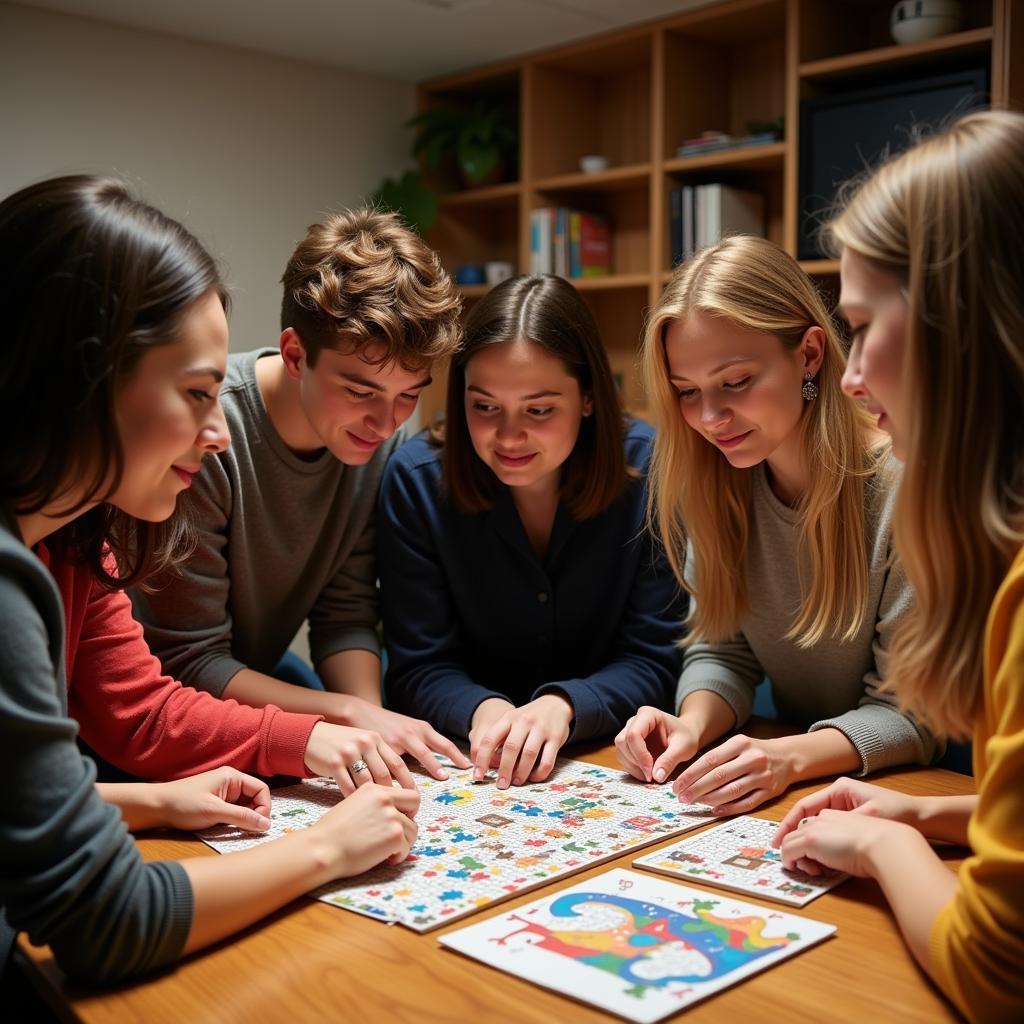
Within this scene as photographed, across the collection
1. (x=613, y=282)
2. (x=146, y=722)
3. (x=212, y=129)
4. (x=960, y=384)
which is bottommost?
(x=146, y=722)

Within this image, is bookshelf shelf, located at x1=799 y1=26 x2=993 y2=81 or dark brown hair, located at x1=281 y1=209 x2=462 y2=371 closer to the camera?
dark brown hair, located at x1=281 y1=209 x2=462 y2=371

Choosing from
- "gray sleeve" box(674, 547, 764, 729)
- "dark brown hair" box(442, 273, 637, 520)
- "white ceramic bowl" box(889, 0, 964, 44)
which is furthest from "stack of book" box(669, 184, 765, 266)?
"gray sleeve" box(674, 547, 764, 729)

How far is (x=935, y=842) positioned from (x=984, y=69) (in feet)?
8.44

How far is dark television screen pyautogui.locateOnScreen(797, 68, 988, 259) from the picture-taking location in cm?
316

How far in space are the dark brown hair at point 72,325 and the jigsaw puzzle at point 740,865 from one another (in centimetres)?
68

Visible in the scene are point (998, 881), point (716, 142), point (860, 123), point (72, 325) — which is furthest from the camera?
point (716, 142)

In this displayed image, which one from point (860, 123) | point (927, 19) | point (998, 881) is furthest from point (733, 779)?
point (927, 19)

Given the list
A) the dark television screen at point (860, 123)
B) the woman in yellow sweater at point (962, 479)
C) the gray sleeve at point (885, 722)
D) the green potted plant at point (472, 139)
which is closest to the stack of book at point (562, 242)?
the green potted plant at point (472, 139)

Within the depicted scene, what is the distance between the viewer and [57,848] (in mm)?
925

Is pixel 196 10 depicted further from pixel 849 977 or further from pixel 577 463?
pixel 849 977

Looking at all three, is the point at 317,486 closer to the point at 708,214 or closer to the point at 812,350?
the point at 812,350

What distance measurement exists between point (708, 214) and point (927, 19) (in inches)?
35.2

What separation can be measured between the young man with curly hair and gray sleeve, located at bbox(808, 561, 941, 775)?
53 cm

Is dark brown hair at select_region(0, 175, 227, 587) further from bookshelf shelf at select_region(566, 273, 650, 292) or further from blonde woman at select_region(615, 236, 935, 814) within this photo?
bookshelf shelf at select_region(566, 273, 650, 292)
